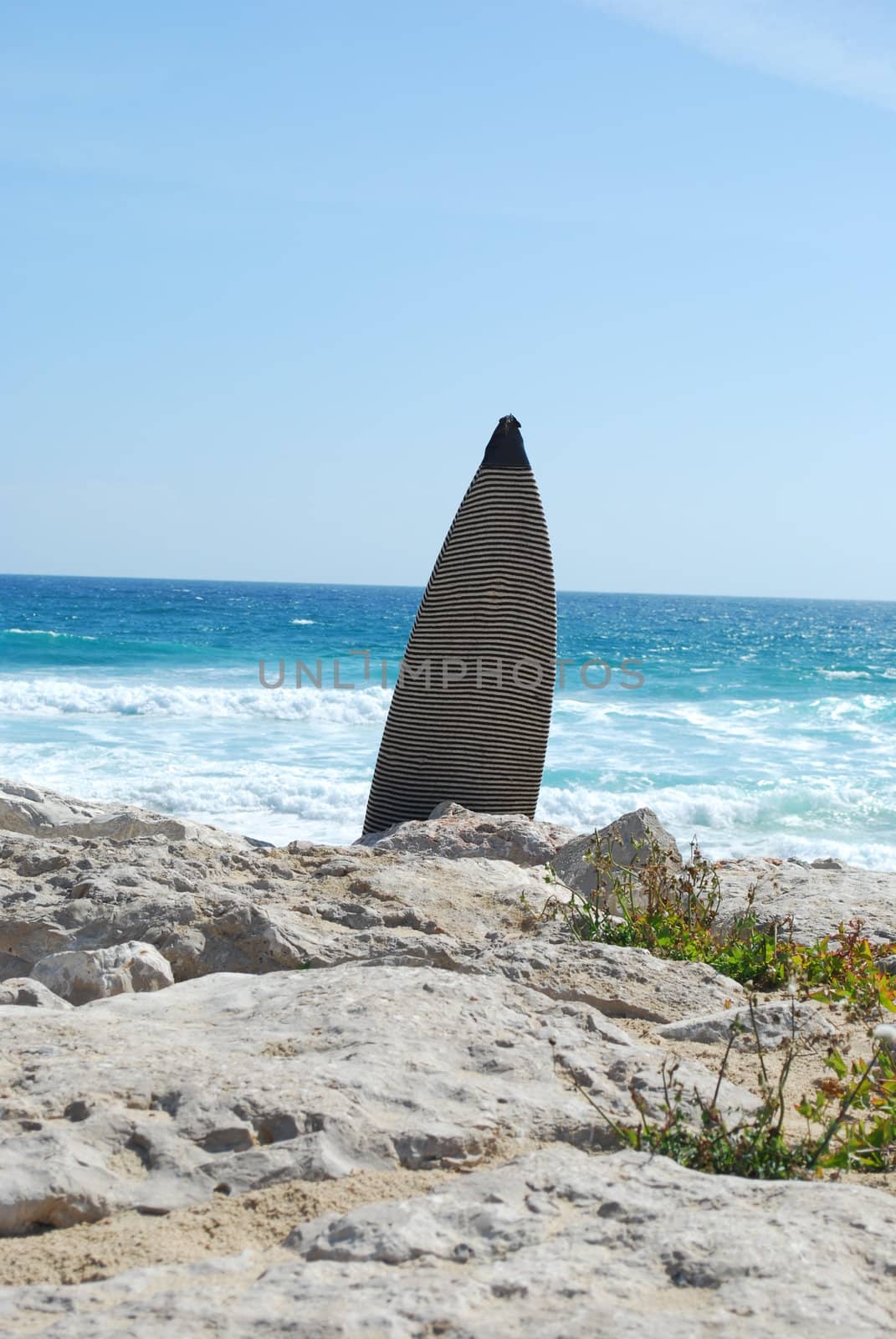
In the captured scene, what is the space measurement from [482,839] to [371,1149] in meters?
3.42

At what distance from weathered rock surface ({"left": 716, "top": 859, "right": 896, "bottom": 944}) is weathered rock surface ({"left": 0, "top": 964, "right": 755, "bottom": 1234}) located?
1.63 m

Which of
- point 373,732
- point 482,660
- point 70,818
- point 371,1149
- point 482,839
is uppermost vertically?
point 482,660

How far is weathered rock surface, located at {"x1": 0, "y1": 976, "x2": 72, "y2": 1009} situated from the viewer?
2645mm

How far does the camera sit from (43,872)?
3943 mm

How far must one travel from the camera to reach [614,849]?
4984mm

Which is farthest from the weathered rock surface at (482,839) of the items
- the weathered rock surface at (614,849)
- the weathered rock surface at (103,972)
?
the weathered rock surface at (103,972)

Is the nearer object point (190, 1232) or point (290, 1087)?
point (190, 1232)

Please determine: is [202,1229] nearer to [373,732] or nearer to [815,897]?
[815,897]

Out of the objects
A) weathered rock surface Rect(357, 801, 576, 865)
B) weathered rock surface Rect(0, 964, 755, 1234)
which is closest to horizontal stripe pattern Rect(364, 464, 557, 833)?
weathered rock surface Rect(357, 801, 576, 865)

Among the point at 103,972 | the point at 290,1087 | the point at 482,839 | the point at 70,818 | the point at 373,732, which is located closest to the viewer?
the point at 290,1087

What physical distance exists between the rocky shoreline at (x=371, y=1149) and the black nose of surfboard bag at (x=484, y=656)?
3384mm

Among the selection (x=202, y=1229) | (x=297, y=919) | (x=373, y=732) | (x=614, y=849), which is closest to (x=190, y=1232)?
(x=202, y=1229)

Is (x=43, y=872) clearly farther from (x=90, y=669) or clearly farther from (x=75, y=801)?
(x=90, y=669)

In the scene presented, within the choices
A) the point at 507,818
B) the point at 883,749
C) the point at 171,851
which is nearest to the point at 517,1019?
the point at 171,851
